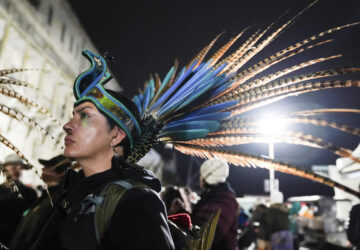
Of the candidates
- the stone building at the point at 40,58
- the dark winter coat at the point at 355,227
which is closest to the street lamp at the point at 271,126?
the dark winter coat at the point at 355,227

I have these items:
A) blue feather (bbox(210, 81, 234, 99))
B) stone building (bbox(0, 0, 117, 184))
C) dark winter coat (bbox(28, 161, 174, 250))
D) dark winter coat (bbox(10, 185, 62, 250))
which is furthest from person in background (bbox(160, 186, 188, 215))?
stone building (bbox(0, 0, 117, 184))

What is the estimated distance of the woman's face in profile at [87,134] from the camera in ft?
5.55

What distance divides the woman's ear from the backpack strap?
436 millimetres

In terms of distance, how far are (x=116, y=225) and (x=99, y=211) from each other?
0.38 ft

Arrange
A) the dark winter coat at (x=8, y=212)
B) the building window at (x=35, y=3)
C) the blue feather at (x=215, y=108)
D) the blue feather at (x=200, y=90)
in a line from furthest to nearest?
1. the building window at (x=35, y=3)
2. the dark winter coat at (x=8, y=212)
3. the blue feather at (x=200, y=90)
4. the blue feather at (x=215, y=108)

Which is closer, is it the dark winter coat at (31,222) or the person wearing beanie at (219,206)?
the person wearing beanie at (219,206)

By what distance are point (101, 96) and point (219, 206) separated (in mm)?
1852

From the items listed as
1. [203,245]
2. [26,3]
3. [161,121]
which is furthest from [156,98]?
[26,3]

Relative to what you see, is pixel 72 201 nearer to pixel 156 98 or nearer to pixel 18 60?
pixel 156 98

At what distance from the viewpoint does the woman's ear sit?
71.2 inches

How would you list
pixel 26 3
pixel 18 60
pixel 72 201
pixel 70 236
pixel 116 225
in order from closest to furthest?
pixel 116 225 → pixel 70 236 → pixel 72 201 → pixel 18 60 → pixel 26 3

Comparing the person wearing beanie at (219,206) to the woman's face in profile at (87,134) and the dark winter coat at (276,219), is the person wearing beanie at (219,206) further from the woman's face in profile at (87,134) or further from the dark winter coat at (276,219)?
the dark winter coat at (276,219)

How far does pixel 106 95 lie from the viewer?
181 centimetres

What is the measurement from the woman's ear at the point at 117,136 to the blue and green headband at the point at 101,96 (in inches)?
1.5
